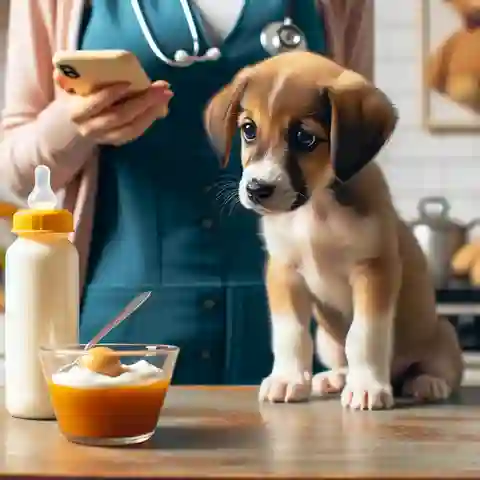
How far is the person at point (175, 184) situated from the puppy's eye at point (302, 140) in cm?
24

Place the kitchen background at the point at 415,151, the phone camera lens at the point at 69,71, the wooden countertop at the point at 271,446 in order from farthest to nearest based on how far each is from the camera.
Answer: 1. the kitchen background at the point at 415,151
2. the phone camera lens at the point at 69,71
3. the wooden countertop at the point at 271,446

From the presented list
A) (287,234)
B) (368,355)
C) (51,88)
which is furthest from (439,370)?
(51,88)

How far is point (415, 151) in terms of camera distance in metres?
2.03

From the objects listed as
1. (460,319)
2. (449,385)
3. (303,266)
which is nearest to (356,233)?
(303,266)

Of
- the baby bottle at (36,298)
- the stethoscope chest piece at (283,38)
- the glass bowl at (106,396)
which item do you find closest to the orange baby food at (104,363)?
the glass bowl at (106,396)

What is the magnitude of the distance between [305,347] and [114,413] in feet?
0.88

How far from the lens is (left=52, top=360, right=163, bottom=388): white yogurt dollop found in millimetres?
611

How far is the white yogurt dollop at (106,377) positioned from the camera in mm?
611

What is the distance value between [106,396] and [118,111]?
39 cm

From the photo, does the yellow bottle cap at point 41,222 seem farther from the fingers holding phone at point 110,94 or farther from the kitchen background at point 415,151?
the kitchen background at point 415,151

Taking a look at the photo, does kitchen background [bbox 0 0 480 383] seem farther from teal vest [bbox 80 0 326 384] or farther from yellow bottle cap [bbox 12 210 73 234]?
yellow bottle cap [bbox 12 210 73 234]

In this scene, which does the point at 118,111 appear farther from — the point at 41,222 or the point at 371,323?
the point at 371,323

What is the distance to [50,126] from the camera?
976 mm

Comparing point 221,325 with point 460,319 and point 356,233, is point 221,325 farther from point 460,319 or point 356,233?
point 460,319
